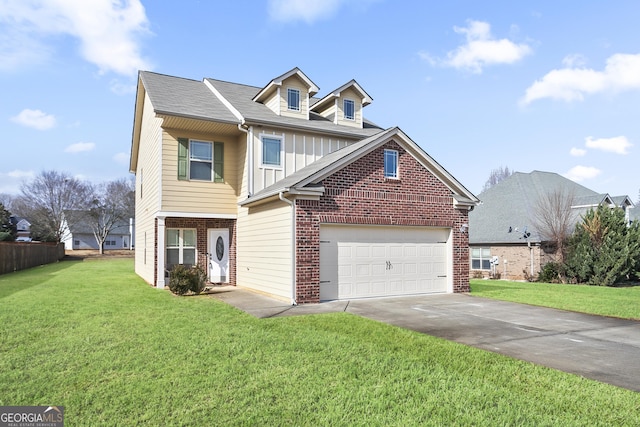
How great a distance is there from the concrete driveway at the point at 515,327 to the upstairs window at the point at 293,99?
7.71 metres

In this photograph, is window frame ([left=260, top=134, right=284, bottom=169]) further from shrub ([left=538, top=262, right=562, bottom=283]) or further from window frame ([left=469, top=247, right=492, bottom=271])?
window frame ([left=469, top=247, right=492, bottom=271])

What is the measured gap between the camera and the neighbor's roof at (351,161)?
12016 millimetres

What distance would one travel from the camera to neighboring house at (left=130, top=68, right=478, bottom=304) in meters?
12.5

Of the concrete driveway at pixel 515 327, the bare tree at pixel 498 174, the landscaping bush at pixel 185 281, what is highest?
the bare tree at pixel 498 174

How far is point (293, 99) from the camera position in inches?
674

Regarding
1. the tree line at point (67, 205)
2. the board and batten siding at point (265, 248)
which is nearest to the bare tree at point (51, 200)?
the tree line at point (67, 205)

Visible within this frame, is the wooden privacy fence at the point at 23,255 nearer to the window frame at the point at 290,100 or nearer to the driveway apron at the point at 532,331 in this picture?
the window frame at the point at 290,100

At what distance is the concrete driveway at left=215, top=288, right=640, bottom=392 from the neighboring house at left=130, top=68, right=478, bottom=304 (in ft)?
3.37

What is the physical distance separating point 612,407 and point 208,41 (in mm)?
14095

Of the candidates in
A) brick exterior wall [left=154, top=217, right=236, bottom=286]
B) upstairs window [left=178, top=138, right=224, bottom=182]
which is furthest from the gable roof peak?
brick exterior wall [left=154, top=217, right=236, bottom=286]

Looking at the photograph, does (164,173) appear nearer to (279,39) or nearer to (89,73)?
(89,73)

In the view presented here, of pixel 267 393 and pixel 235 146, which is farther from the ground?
pixel 235 146

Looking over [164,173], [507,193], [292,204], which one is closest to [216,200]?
[164,173]

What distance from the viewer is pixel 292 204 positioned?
39.1ft
